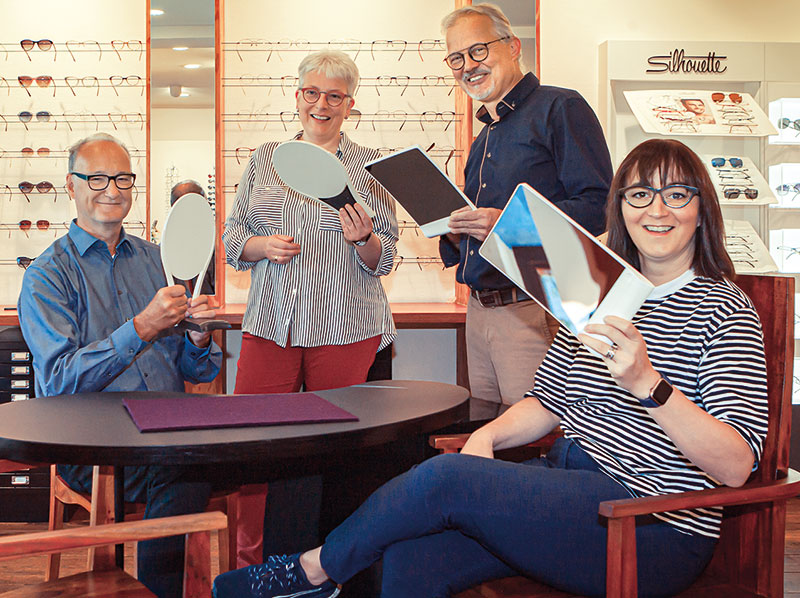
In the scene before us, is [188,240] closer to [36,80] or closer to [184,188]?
[184,188]

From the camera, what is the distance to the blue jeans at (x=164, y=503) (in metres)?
1.94

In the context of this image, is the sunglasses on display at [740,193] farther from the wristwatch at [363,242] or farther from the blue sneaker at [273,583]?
the blue sneaker at [273,583]

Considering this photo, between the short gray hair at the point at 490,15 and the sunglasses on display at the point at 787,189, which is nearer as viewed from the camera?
the short gray hair at the point at 490,15

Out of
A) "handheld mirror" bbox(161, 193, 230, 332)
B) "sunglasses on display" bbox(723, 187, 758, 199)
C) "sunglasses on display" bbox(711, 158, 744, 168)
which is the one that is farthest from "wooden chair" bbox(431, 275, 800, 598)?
"sunglasses on display" bbox(711, 158, 744, 168)

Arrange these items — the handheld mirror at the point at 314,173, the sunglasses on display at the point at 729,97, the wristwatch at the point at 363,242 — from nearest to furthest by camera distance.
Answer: the handheld mirror at the point at 314,173 → the wristwatch at the point at 363,242 → the sunglasses on display at the point at 729,97

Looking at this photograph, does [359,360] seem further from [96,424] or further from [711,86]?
[711,86]

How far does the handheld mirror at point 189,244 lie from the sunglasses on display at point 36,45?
110 inches

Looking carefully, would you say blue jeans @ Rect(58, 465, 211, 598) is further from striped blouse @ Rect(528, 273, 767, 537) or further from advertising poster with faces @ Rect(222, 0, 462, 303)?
advertising poster with faces @ Rect(222, 0, 462, 303)

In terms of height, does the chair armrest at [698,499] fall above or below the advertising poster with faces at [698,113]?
below

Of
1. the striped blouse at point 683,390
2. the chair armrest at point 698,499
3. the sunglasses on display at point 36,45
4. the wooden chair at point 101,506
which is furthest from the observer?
the sunglasses on display at point 36,45

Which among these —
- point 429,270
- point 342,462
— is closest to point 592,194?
point 342,462

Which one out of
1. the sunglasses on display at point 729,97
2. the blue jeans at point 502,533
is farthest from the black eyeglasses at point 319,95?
the sunglasses on display at point 729,97

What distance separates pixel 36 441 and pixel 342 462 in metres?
1.07

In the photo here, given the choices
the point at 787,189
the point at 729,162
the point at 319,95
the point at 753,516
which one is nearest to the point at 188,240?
the point at 319,95
